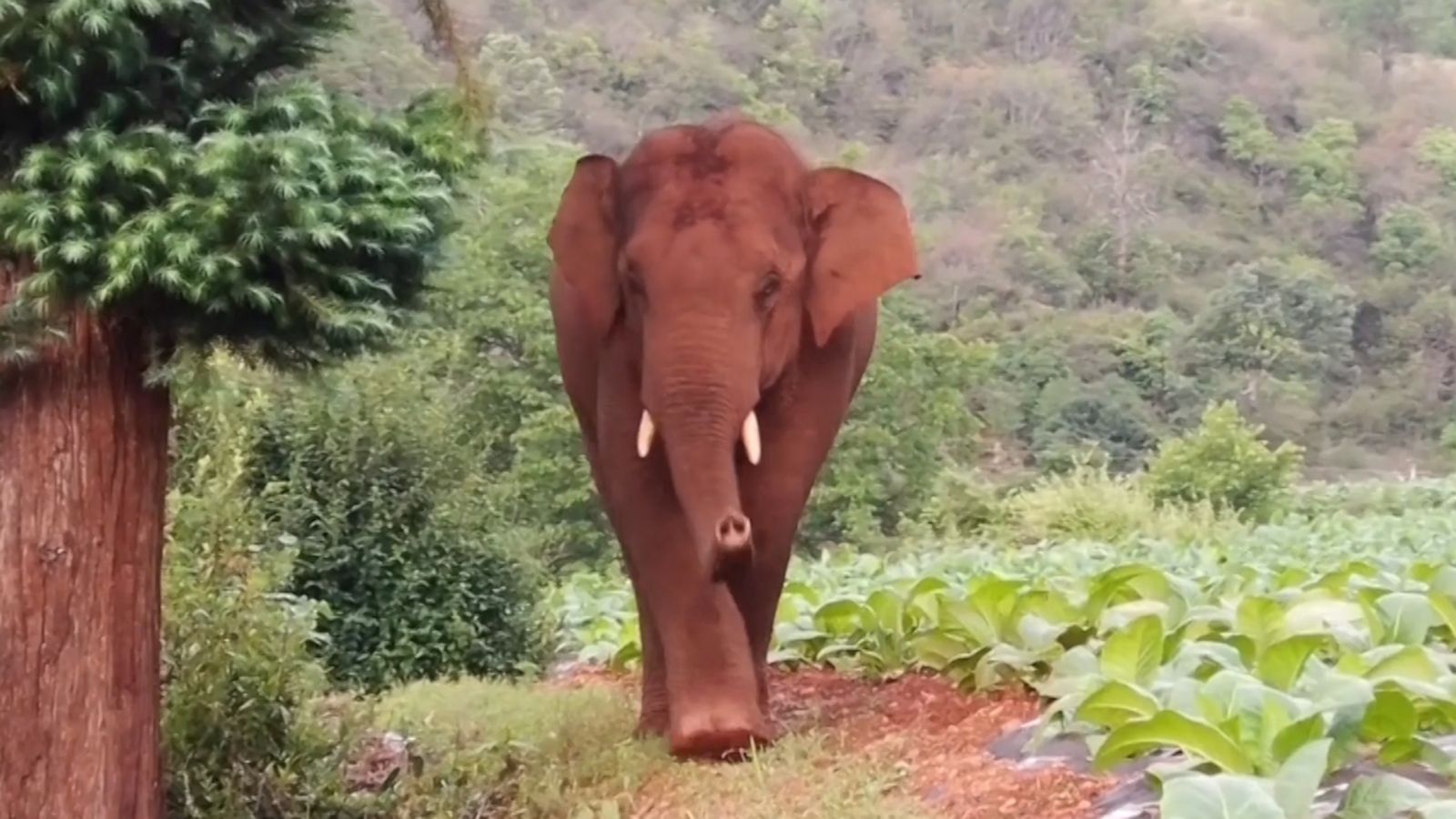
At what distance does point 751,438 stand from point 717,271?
1.45 ft

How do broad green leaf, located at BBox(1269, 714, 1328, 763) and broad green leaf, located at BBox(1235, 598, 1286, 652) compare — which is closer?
broad green leaf, located at BBox(1269, 714, 1328, 763)

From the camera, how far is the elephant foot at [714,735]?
4.02 m

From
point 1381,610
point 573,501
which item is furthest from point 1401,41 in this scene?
point 1381,610

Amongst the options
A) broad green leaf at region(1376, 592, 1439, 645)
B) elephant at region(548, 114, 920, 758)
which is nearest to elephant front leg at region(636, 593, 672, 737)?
elephant at region(548, 114, 920, 758)

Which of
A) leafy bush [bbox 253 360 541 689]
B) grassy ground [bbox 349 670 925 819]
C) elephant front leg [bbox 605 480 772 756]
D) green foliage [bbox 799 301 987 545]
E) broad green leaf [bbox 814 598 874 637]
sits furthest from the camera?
green foliage [bbox 799 301 987 545]

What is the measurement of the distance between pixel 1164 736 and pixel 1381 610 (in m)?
1.20

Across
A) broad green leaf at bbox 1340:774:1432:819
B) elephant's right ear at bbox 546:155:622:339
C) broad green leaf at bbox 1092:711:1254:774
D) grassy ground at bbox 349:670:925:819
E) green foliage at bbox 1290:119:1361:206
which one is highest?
green foliage at bbox 1290:119:1361:206

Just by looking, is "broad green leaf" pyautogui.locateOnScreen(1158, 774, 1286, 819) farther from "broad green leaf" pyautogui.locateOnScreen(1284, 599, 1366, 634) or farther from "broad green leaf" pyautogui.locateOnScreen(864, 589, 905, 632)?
"broad green leaf" pyautogui.locateOnScreen(864, 589, 905, 632)

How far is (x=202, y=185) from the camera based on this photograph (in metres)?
3.03

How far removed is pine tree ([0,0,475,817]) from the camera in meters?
3.00

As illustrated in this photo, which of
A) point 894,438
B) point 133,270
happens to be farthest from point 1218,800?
point 894,438

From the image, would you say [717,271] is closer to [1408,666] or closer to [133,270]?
[133,270]

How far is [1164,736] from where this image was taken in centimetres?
287

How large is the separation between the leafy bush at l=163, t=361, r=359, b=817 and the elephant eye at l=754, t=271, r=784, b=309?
1.39m
